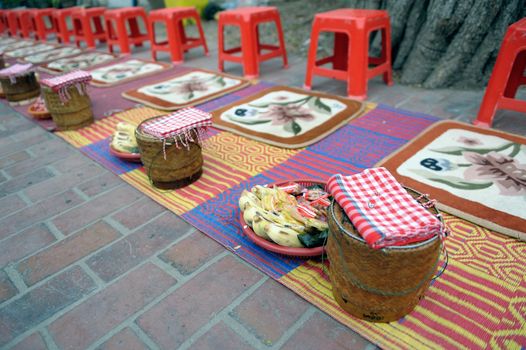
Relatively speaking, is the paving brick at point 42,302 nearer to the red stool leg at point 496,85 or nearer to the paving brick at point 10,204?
the paving brick at point 10,204

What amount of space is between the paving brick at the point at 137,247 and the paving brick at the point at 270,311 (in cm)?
56

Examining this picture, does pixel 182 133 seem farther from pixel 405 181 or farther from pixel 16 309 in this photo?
pixel 405 181

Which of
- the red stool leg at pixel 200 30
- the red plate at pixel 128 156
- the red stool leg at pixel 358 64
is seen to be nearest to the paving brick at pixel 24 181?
the red plate at pixel 128 156

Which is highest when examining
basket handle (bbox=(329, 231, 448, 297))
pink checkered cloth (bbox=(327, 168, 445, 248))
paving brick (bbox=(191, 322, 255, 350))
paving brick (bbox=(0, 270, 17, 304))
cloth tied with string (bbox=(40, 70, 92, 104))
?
pink checkered cloth (bbox=(327, 168, 445, 248))

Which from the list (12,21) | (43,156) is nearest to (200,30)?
(43,156)

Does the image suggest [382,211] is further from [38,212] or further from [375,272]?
[38,212]

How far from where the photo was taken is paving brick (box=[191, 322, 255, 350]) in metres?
1.25

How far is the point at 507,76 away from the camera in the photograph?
237cm

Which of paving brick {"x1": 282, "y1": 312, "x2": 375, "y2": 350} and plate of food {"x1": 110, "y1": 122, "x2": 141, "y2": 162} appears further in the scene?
plate of food {"x1": 110, "y1": 122, "x2": 141, "y2": 162}

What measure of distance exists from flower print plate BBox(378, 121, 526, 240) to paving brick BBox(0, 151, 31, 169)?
8.64 feet

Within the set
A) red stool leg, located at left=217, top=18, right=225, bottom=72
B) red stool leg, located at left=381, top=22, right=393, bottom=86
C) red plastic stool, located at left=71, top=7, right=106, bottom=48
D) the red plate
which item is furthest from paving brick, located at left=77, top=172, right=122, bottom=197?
red plastic stool, located at left=71, top=7, right=106, bottom=48

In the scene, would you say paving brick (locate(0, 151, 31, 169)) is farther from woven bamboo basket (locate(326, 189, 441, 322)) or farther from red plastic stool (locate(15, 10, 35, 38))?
red plastic stool (locate(15, 10, 35, 38))

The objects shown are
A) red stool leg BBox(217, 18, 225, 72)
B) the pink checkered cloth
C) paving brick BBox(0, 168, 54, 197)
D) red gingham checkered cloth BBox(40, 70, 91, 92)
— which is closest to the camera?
the pink checkered cloth

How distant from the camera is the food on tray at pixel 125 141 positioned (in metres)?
2.47
